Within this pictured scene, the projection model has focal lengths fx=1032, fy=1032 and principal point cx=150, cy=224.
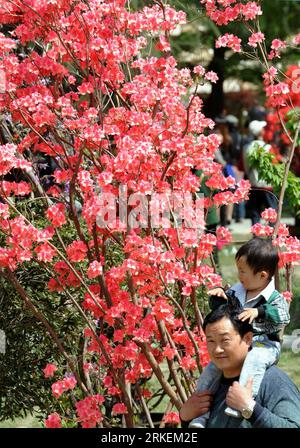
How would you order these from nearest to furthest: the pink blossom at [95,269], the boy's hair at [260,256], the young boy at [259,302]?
the young boy at [259,302], the boy's hair at [260,256], the pink blossom at [95,269]

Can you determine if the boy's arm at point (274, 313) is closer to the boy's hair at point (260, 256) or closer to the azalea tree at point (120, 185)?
the boy's hair at point (260, 256)

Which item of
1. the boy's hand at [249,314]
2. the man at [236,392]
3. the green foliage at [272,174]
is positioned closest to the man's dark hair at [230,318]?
the man at [236,392]

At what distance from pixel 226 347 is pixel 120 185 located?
1280mm

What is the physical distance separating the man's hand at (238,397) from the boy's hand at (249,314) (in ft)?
1.28

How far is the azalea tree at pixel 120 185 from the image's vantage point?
14.0 ft

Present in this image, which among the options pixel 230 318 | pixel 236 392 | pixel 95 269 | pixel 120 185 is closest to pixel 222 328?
pixel 230 318

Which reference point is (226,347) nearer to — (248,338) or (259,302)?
(248,338)

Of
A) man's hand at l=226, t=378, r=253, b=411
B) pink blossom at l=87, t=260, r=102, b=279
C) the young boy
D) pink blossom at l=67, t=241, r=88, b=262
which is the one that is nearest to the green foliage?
pink blossom at l=67, t=241, r=88, b=262

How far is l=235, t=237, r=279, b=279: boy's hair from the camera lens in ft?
12.7

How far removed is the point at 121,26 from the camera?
4.64 metres

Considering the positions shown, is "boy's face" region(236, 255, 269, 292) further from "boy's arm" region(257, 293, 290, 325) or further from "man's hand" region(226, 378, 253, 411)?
"man's hand" region(226, 378, 253, 411)

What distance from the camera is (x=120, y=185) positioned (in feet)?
14.3

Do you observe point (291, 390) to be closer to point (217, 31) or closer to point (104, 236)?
point (104, 236)

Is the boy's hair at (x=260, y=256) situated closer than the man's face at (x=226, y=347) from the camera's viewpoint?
No
